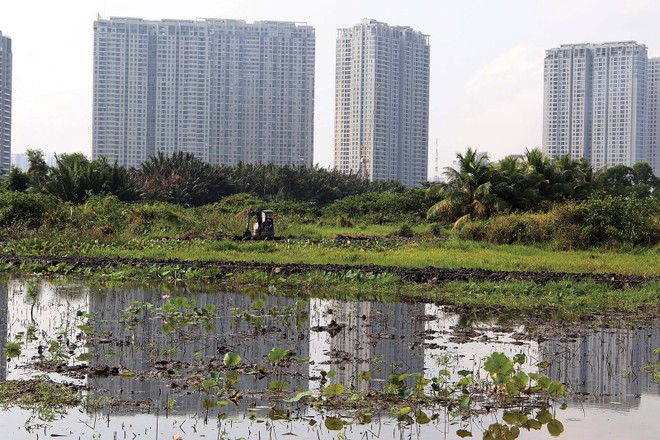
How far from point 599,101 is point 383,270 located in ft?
254

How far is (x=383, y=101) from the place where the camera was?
85312mm

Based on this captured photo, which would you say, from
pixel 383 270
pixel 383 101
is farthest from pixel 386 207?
pixel 383 101

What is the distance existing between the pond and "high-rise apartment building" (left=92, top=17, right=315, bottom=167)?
73112mm

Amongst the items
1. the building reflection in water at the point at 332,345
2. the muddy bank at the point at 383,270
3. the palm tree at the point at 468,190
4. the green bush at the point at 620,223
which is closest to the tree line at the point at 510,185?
the palm tree at the point at 468,190

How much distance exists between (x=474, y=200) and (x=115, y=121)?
58910mm

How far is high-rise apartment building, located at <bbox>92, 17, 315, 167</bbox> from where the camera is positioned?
8488 centimetres

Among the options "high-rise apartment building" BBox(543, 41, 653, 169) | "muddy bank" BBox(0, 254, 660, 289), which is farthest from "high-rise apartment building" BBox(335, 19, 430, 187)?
"muddy bank" BBox(0, 254, 660, 289)

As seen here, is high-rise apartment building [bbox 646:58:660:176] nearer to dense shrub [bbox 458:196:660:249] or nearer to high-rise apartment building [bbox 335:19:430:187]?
high-rise apartment building [bbox 335:19:430:187]

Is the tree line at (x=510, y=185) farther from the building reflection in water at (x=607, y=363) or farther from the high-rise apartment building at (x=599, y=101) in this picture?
the high-rise apartment building at (x=599, y=101)

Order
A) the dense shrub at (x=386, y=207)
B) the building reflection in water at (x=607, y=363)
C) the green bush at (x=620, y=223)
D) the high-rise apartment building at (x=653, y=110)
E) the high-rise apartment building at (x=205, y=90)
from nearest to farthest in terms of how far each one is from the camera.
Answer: the building reflection in water at (x=607, y=363) < the green bush at (x=620, y=223) < the dense shrub at (x=386, y=207) < the high-rise apartment building at (x=205, y=90) < the high-rise apartment building at (x=653, y=110)

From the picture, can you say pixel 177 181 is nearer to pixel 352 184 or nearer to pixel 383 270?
pixel 352 184

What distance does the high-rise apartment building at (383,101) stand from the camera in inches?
3364

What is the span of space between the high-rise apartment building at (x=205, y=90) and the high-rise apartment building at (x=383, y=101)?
3520 mm

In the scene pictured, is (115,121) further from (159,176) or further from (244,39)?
(159,176)
